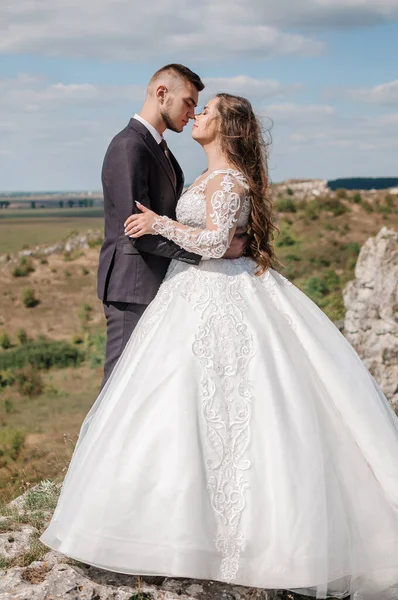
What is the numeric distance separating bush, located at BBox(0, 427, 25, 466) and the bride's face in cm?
1254

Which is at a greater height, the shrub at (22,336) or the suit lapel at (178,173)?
the suit lapel at (178,173)

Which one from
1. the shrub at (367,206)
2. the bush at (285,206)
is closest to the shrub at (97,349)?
the bush at (285,206)

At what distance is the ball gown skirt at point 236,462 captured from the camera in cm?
370

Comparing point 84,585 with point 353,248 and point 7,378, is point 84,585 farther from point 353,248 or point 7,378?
point 353,248

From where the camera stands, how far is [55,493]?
18.2 ft

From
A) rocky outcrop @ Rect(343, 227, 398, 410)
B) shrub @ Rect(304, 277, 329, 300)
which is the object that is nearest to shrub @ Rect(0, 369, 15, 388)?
shrub @ Rect(304, 277, 329, 300)

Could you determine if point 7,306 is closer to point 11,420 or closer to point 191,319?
point 11,420

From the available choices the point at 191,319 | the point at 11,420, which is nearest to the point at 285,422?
the point at 191,319

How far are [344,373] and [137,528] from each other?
1.48 metres

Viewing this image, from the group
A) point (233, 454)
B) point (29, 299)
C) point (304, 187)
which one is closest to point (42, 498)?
point (233, 454)

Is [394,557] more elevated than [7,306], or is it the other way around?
[394,557]

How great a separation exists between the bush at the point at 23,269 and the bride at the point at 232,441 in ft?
128

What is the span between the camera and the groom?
14.8ft

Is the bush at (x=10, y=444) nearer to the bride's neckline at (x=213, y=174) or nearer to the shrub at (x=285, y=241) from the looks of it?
the bride's neckline at (x=213, y=174)
